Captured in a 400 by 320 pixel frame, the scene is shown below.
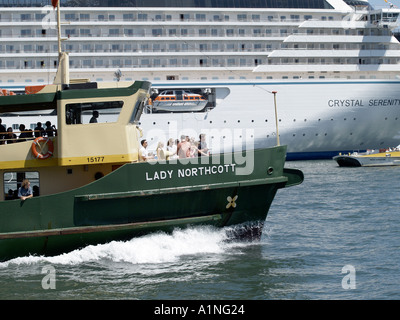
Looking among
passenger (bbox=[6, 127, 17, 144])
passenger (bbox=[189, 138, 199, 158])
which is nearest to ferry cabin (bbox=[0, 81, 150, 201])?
passenger (bbox=[6, 127, 17, 144])

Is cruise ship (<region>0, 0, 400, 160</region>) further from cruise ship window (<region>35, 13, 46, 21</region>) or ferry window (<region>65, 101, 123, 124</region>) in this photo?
ferry window (<region>65, 101, 123, 124</region>)

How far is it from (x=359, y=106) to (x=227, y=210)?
31.8 metres

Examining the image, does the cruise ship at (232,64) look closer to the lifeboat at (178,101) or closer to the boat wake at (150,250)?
the lifeboat at (178,101)

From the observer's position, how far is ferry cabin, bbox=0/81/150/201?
13047 millimetres

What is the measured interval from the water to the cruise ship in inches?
974

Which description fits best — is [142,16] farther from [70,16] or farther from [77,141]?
[77,141]

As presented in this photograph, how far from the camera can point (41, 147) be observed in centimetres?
1310

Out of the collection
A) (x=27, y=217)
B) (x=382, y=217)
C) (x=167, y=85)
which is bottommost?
(x=382, y=217)

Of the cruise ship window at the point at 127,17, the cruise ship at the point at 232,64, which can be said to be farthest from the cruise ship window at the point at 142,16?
the cruise ship window at the point at 127,17

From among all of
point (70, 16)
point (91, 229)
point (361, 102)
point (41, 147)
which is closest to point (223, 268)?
point (91, 229)

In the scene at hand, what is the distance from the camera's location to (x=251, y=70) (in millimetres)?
43781

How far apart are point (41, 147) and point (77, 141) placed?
2.32 feet

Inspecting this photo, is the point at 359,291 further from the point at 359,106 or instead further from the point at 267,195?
the point at 359,106

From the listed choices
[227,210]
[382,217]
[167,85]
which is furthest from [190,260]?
[167,85]
